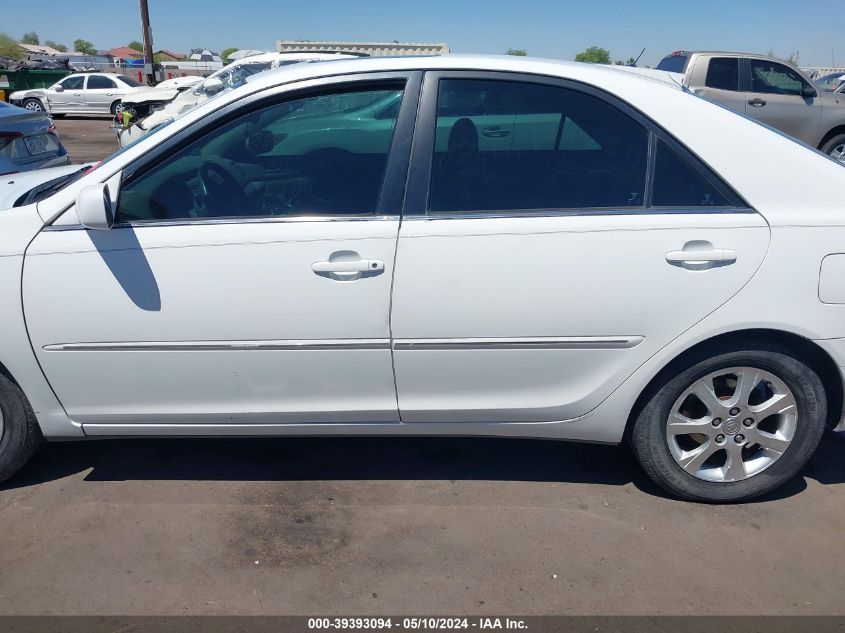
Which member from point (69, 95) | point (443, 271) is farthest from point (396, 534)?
point (69, 95)

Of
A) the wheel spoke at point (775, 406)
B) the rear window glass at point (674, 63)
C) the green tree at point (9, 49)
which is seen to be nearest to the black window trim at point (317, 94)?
the wheel spoke at point (775, 406)

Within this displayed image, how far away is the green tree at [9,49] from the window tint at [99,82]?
4825cm

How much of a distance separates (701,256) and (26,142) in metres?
5.06

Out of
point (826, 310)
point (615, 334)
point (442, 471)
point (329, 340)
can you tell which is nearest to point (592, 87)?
point (615, 334)

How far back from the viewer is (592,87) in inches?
115

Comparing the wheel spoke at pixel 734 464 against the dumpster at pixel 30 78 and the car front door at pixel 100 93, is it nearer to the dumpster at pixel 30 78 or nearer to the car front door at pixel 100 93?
the car front door at pixel 100 93

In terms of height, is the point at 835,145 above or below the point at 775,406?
below

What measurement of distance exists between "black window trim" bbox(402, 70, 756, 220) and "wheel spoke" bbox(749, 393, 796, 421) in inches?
29.9

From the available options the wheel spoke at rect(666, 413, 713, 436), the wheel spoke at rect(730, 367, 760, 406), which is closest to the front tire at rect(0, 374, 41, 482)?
the wheel spoke at rect(666, 413, 713, 436)

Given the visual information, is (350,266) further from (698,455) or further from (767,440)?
(767,440)

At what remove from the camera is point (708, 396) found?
3018 millimetres

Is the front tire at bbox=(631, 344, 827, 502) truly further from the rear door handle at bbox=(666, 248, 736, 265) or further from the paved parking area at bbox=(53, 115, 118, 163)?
the paved parking area at bbox=(53, 115, 118, 163)

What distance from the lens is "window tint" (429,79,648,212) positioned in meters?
2.90
